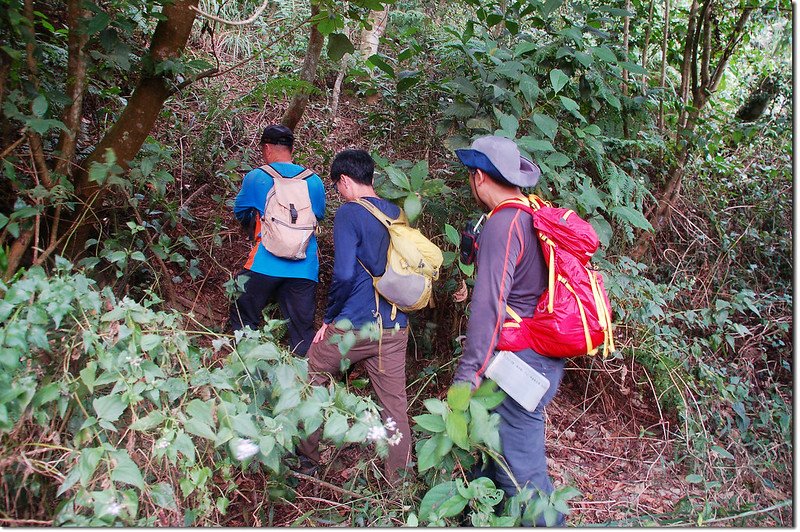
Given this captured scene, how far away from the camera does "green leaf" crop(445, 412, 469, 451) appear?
195 cm

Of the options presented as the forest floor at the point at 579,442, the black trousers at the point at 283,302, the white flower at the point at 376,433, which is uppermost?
the white flower at the point at 376,433

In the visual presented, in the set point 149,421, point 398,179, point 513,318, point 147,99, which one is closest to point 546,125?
point 398,179

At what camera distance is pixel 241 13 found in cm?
727

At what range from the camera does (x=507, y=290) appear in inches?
90.7

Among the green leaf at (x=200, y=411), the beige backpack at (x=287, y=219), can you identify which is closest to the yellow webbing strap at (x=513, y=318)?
the green leaf at (x=200, y=411)

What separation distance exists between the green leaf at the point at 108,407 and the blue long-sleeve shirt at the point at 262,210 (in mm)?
1749

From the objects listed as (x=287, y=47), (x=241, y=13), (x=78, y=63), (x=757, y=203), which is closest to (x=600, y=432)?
(x=757, y=203)

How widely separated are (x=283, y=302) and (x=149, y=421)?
193 centimetres

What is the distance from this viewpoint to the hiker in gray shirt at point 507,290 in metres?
2.29

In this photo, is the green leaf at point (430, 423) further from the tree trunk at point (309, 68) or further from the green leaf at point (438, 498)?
the tree trunk at point (309, 68)

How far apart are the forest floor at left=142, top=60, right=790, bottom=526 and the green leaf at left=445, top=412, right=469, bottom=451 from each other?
3.93 ft

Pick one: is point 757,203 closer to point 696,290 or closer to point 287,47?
point 696,290

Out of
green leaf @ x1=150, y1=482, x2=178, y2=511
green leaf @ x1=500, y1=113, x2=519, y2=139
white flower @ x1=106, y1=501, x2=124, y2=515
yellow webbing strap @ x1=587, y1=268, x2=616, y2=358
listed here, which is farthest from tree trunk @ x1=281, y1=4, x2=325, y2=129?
white flower @ x1=106, y1=501, x2=124, y2=515

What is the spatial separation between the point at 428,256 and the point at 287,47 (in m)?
5.13
